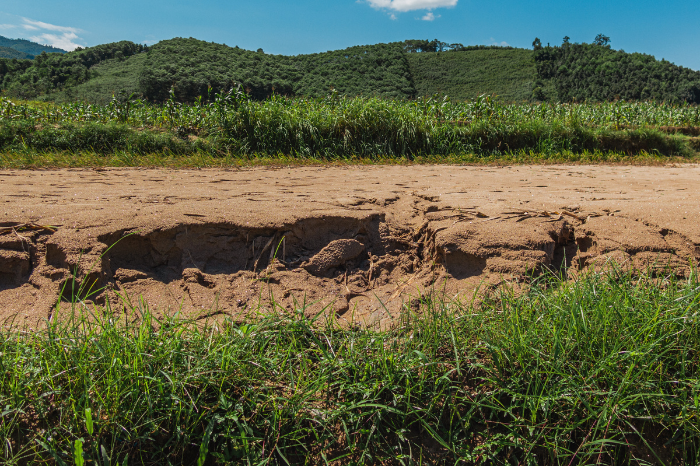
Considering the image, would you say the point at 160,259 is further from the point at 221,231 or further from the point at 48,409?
the point at 48,409

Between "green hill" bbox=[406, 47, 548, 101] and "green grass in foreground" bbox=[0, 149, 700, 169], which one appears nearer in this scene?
"green grass in foreground" bbox=[0, 149, 700, 169]

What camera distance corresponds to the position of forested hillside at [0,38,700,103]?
123ft

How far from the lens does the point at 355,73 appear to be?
46.5 m

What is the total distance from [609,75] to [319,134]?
165ft

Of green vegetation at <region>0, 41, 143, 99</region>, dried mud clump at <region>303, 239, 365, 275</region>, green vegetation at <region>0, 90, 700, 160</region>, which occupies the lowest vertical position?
dried mud clump at <region>303, 239, 365, 275</region>

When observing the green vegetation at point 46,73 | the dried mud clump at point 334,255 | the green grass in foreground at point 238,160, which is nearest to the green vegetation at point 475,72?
the green vegetation at point 46,73

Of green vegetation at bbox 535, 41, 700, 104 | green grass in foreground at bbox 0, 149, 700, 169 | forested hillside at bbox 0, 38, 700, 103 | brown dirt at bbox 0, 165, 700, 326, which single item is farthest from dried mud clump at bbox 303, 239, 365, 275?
green vegetation at bbox 535, 41, 700, 104

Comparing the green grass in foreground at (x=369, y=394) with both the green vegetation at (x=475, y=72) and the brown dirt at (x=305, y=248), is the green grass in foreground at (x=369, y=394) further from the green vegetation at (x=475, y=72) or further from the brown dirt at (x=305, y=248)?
the green vegetation at (x=475, y=72)

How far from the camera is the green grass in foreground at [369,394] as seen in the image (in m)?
1.29

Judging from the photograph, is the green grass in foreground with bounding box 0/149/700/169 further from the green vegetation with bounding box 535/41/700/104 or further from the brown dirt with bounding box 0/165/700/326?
the green vegetation with bounding box 535/41/700/104

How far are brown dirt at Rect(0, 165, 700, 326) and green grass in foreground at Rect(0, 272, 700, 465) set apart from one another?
0.38 meters

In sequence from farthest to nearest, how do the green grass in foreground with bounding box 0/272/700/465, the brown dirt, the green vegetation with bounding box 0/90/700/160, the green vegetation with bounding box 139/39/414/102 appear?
1. the green vegetation with bounding box 139/39/414/102
2. the green vegetation with bounding box 0/90/700/160
3. the brown dirt
4. the green grass in foreground with bounding box 0/272/700/465

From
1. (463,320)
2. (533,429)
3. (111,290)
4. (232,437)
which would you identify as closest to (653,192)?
(463,320)

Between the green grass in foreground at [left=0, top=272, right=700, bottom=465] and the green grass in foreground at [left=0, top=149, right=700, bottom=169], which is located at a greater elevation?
the green grass in foreground at [left=0, top=149, right=700, bottom=169]
